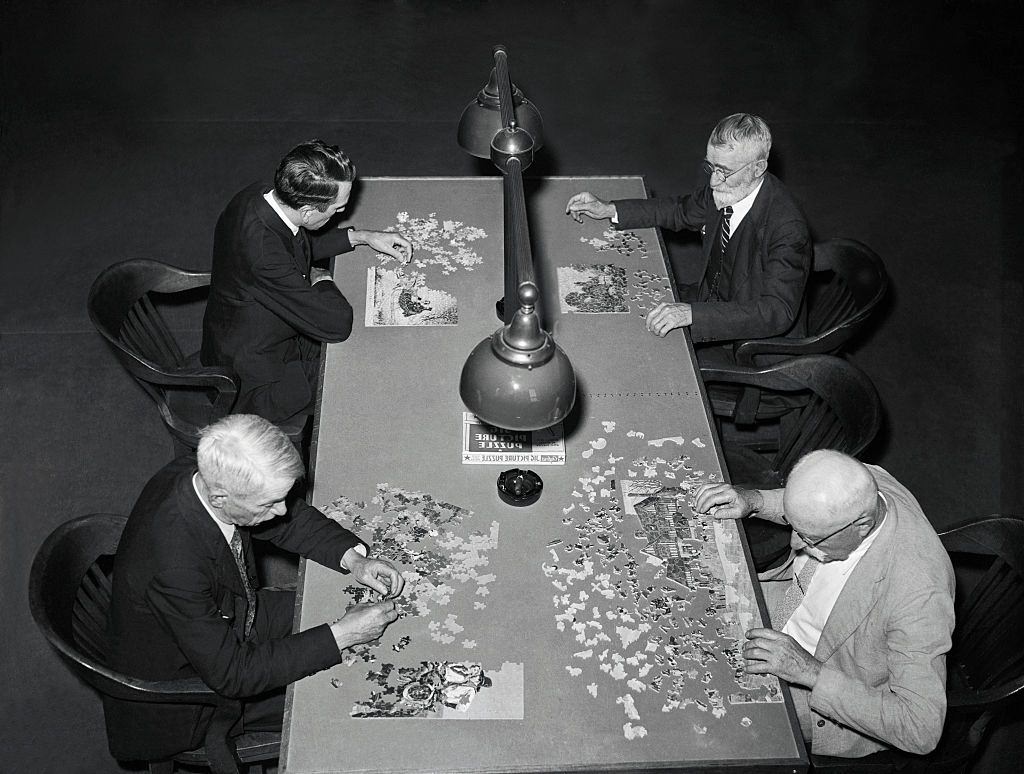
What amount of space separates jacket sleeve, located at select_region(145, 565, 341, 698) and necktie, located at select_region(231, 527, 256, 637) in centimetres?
21

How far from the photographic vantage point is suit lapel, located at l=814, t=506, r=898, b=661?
9.11 ft

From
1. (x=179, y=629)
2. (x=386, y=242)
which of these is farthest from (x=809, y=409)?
(x=179, y=629)

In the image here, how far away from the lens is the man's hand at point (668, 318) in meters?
3.87

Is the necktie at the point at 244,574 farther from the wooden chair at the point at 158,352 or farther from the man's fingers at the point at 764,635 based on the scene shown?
the man's fingers at the point at 764,635

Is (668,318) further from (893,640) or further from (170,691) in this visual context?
(170,691)

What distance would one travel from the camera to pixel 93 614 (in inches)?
123

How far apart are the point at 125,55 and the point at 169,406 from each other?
198 inches

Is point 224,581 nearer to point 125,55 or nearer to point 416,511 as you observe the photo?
point 416,511

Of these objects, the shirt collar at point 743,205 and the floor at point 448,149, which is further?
the floor at point 448,149

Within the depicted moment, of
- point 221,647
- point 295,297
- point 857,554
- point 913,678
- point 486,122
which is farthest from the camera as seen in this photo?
point 295,297

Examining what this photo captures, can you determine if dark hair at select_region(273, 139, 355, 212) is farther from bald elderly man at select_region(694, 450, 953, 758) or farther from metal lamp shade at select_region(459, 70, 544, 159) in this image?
bald elderly man at select_region(694, 450, 953, 758)

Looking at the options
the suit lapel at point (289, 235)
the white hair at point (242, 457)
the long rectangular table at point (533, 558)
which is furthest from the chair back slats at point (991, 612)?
the suit lapel at point (289, 235)

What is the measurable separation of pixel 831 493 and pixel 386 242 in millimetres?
2312

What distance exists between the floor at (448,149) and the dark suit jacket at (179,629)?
38.9 inches
